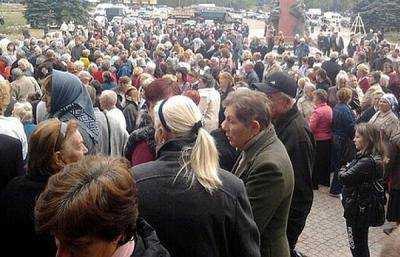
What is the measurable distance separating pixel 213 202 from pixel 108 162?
2.21ft

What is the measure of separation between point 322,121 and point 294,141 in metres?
4.36

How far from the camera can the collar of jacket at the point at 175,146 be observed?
8.73ft

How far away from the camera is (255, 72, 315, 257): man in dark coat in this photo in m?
4.30

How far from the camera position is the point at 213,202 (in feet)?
8.45

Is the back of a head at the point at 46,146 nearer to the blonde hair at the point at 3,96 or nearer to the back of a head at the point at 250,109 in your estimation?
the back of a head at the point at 250,109

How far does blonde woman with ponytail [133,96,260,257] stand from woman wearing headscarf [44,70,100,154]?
1.81 metres

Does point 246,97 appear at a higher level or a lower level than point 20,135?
higher

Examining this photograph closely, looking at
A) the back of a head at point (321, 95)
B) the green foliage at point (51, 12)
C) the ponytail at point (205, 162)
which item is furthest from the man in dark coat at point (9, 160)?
the green foliage at point (51, 12)

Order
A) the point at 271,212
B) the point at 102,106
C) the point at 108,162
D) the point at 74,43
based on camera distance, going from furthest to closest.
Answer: the point at 74,43
the point at 102,106
the point at 271,212
the point at 108,162

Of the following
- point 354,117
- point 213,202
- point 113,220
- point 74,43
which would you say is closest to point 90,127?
point 213,202

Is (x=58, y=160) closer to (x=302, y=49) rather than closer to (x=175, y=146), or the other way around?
(x=175, y=146)

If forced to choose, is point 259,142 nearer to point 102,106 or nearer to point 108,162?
point 108,162

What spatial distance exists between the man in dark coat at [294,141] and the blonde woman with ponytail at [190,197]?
1626mm

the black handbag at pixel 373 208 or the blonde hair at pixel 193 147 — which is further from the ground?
the blonde hair at pixel 193 147
